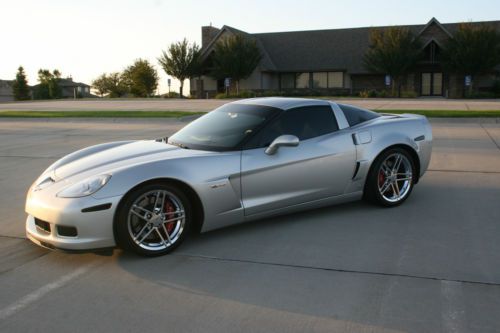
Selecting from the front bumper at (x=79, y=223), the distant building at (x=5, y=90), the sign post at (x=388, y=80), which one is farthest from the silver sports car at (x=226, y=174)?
the distant building at (x=5, y=90)

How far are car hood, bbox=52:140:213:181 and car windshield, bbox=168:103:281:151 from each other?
21cm

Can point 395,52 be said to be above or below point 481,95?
above

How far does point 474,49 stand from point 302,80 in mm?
15808

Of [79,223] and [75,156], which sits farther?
[75,156]

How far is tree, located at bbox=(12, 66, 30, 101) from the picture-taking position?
7869cm

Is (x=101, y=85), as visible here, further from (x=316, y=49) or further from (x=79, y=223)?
(x=79, y=223)

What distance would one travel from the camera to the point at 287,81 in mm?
51531

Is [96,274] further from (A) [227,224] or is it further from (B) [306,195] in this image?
(B) [306,195]

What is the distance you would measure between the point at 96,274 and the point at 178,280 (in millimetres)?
711

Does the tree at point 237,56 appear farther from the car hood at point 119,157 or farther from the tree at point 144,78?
the car hood at point 119,157

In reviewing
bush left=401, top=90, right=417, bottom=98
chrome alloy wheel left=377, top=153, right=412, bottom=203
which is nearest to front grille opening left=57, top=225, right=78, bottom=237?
chrome alloy wheel left=377, top=153, right=412, bottom=203

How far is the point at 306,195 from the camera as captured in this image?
18.3 feet

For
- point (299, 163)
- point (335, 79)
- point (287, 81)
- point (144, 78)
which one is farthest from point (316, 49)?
point (299, 163)

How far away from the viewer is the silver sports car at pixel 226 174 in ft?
14.9
